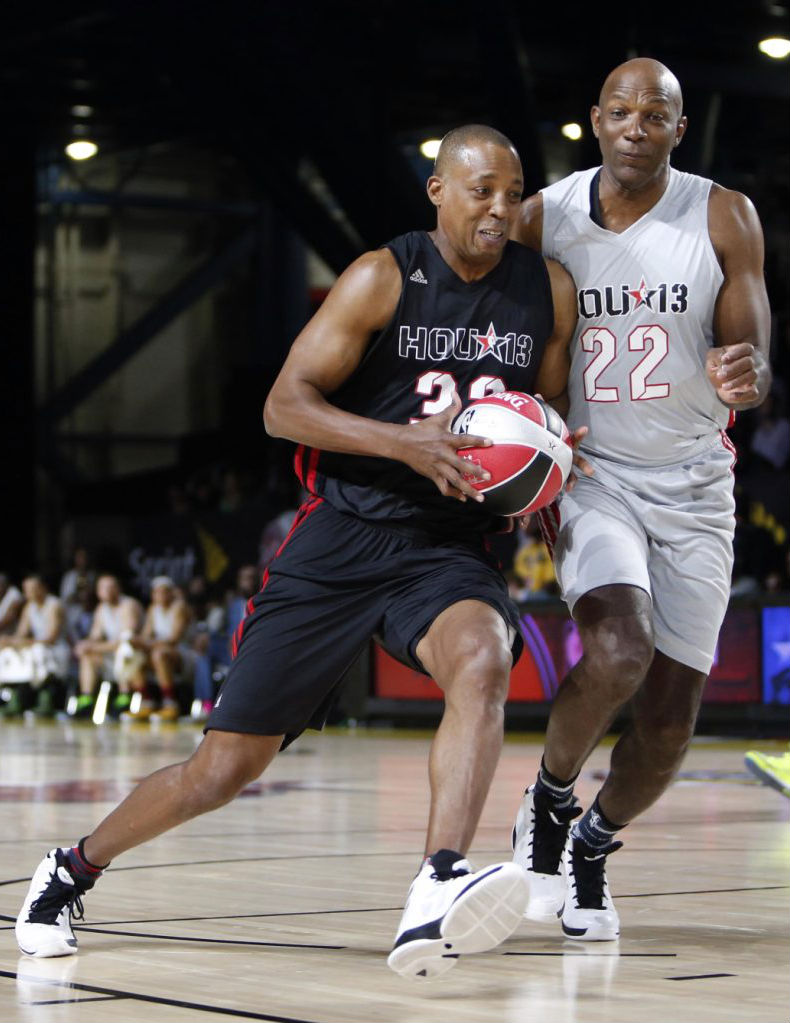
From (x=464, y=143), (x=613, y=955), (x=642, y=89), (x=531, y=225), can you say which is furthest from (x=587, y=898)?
(x=642, y=89)

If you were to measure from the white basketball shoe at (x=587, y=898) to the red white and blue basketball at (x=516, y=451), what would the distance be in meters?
1.07

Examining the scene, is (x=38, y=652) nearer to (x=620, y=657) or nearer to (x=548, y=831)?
(x=548, y=831)

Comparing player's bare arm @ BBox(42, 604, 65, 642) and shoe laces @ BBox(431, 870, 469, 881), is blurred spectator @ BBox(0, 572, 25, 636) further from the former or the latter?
shoe laces @ BBox(431, 870, 469, 881)

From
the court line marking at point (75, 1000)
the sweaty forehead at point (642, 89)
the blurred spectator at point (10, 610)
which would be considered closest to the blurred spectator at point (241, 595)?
the blurred spectator at point (10, 610)

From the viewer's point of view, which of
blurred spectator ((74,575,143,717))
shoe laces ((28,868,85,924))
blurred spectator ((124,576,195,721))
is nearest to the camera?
shoe laces ((28,868,85,924))

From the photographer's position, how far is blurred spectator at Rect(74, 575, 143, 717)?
17844mm

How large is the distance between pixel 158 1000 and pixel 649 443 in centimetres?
210

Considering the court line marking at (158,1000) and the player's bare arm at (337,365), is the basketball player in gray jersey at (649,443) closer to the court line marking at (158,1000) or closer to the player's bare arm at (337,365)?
the player's bare arm at (337,365)

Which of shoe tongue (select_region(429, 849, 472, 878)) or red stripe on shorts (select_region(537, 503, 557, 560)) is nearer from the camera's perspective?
shoe tongue (select_region(429, 849, 472, 878))

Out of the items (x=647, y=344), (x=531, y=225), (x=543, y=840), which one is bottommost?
(x=543, y=840)

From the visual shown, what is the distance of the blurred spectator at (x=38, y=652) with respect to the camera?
62.1ft

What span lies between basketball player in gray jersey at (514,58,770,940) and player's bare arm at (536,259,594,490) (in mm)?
94

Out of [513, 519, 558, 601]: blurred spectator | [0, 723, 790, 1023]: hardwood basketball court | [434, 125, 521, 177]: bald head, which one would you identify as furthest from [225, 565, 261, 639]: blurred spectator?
[434, 125, 521, 177]: bald head

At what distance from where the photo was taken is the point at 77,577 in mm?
20516
